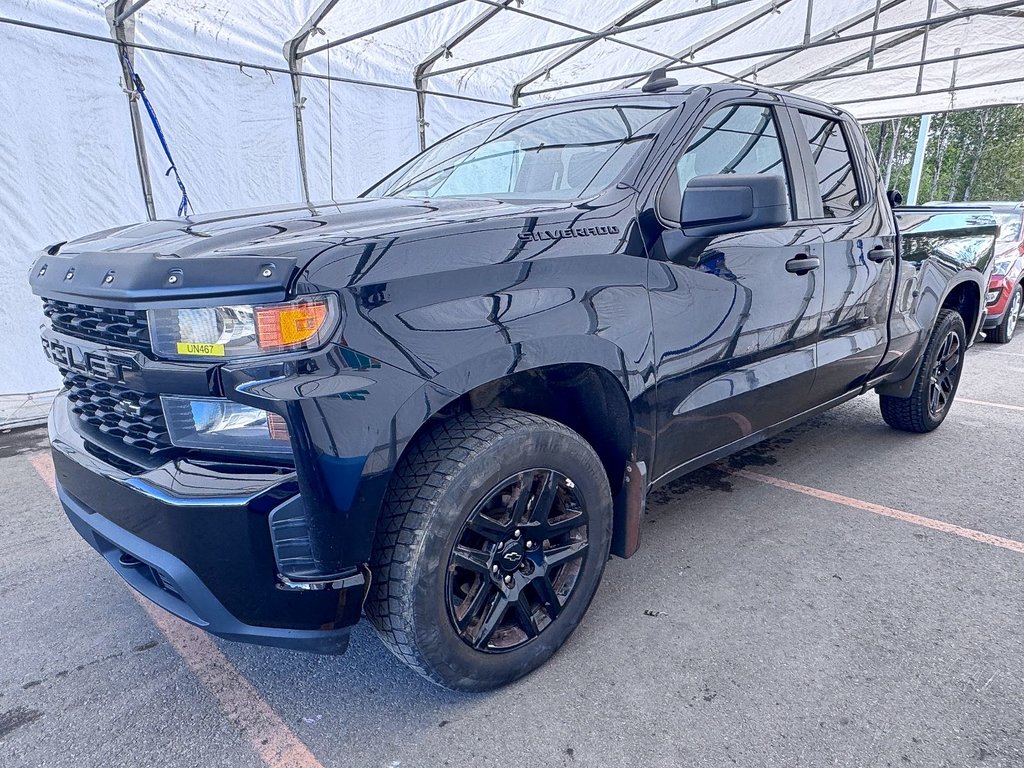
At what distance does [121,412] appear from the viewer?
1.75 m

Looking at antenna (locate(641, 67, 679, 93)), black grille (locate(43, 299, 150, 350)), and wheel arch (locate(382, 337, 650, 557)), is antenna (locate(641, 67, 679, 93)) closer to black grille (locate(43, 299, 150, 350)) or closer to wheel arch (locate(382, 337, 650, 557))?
wheel arch (locate(382, 337, 650, 557))

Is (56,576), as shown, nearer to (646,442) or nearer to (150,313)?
(150,313)

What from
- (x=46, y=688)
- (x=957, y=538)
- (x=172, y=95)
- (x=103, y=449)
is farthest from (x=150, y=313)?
(x=172, y=95)

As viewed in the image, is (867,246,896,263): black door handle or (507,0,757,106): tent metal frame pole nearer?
(867,246,896,263): black door handle

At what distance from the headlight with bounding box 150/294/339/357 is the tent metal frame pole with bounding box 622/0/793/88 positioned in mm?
8465

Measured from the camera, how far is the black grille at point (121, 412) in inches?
64.0

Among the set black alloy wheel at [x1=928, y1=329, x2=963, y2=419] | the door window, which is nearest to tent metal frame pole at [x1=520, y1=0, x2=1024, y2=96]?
black alloy wheel at [x1=928, y1=329, x2=963, y2=419]

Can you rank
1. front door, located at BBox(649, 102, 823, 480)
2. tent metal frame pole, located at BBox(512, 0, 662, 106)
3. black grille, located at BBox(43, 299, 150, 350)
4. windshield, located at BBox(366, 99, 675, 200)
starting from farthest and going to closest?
tent metal frame pole, located at BBox(512, 0, 662, 106) → windshield, located at BBox(366, 99, 675, 200) → front door, located at BBox(649, 102, 823, 480) → black grille, located at BBox(43, 299, 150, 350)

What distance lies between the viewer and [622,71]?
995 cm

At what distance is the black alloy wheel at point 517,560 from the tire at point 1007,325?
26.0ft

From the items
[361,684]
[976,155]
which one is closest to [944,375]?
[361,684]

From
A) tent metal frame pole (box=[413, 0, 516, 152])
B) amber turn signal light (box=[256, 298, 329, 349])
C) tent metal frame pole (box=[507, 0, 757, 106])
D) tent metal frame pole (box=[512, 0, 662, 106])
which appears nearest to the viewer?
amber turn signal light (box=[256, 298, 329, 349])

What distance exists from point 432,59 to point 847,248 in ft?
20.1

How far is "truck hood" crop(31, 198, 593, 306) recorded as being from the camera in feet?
4.86
